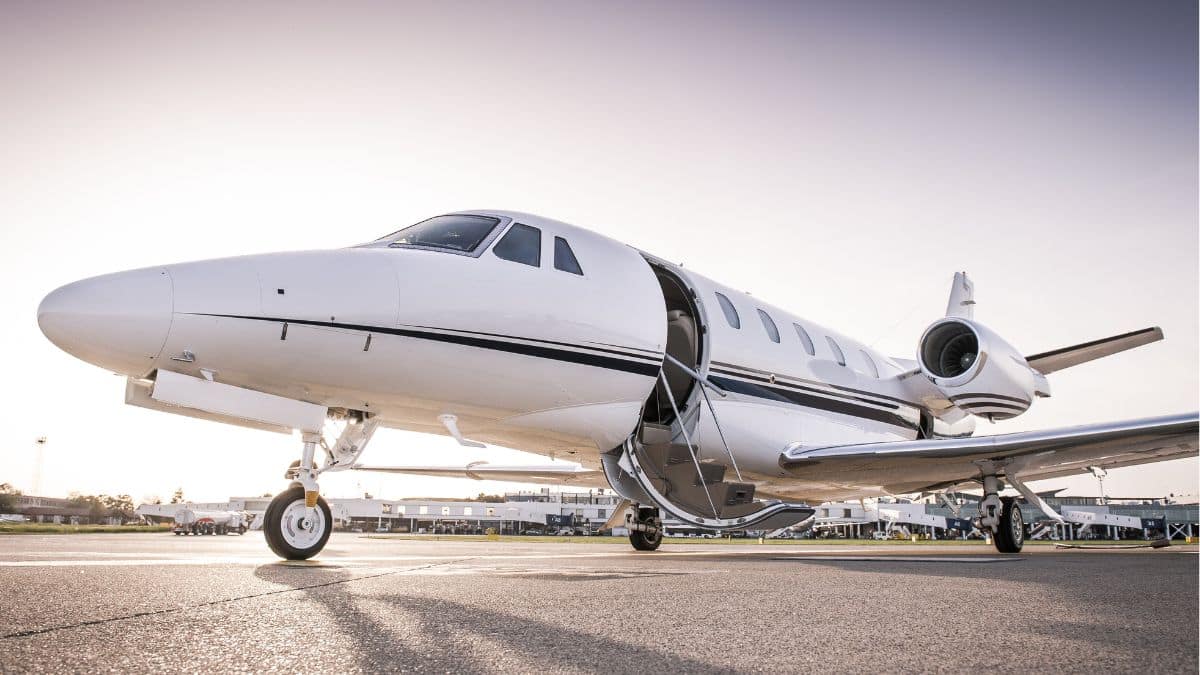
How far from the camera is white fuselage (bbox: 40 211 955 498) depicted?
5750 millimetres

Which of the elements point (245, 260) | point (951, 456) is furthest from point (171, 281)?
point (951, 456)

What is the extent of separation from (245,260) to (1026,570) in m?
6.15

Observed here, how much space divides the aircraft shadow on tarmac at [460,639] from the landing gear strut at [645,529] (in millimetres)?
9150

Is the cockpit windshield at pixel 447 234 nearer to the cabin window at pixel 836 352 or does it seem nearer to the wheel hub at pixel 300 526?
the wheel hub at pixel 300 526

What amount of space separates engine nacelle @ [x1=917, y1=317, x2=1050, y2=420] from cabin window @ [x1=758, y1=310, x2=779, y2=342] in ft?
10.2

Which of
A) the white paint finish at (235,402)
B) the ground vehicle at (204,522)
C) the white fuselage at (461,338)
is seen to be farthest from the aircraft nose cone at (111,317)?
the ground vehicle at (204,522)

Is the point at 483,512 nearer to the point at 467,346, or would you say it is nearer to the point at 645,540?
the point at 645,540

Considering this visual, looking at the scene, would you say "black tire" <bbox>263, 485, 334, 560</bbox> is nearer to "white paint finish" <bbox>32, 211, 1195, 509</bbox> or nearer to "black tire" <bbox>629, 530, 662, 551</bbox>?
"white paint finish" <bbox>32, 211, 1195, 509</bbox>

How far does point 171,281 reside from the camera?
5.77 meters

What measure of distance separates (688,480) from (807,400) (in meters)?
2.26

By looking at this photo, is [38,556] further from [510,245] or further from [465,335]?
[510,245]

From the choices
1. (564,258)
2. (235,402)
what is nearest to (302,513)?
(235,402)

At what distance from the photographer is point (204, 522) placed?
127ft

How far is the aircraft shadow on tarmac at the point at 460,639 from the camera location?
212 cm
